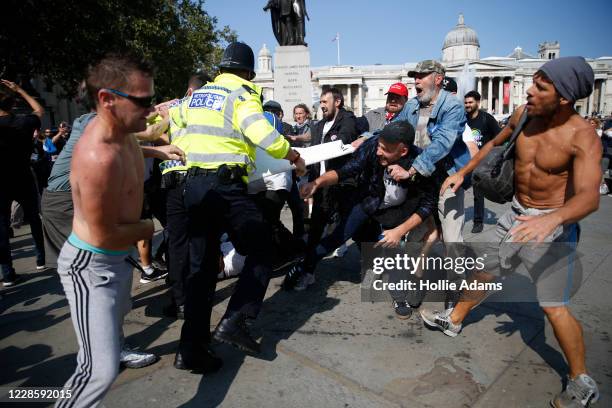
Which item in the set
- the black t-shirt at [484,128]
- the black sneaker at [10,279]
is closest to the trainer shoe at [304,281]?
the black sneaker at [10,279]

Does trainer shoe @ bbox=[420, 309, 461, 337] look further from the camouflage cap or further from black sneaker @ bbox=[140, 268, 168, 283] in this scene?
black sneaker @ bbox=[140, 268, 168, 283]

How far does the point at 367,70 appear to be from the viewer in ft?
269

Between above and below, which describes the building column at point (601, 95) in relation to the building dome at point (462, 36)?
below

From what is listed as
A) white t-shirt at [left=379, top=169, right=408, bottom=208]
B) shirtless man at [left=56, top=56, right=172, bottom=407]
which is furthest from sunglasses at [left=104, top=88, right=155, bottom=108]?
white t-shirt at [left=379, top=169, right=408, bottom=208]

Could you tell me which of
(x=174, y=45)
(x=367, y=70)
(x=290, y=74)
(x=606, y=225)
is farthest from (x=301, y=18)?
(x=367, y=70)

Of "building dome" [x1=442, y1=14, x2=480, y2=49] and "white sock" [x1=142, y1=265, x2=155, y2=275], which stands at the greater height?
"building dome" [x1=442, y1=14, x2=480, y2=49]

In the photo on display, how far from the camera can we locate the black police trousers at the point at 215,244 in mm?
→ 2635

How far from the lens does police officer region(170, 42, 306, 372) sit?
2.62 m

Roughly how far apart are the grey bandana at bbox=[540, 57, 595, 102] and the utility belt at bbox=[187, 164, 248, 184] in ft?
6.45

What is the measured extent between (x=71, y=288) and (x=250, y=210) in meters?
1.18

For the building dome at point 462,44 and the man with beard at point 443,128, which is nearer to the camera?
the man with beard at point 443,128

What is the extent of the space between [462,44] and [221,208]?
94.6 meters

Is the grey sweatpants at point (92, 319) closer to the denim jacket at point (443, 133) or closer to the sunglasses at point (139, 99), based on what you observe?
the sunglasses at point (139, 99)

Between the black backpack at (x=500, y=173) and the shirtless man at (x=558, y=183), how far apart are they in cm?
4
